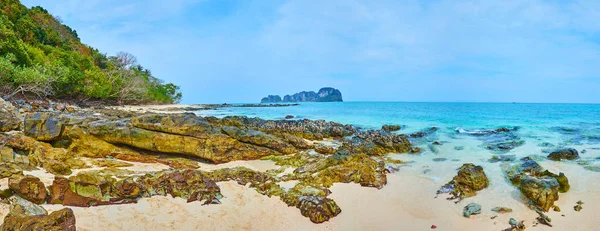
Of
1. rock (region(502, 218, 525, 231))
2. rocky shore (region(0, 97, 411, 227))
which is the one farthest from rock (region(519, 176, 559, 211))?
rocky shore (region(0, 97, 411, 227))

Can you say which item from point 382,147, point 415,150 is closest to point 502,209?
point 382,147

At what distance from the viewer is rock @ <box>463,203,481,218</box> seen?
7379 millimetres

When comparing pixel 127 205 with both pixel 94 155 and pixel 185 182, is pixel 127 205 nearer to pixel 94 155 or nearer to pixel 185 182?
pixel 185 182

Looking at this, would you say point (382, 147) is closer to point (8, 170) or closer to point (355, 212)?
point (355, 212)

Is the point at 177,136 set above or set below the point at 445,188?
above

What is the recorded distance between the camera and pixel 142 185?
777cm

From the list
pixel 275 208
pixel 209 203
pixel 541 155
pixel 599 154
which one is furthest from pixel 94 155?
pixel 599 154

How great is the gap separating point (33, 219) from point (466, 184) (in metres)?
10.1

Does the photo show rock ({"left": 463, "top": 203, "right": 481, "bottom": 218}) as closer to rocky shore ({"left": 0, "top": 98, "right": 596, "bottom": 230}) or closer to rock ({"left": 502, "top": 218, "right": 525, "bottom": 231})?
rocky shore ({"left": 0, "top": 98, "right": 596, "bottom": 230})

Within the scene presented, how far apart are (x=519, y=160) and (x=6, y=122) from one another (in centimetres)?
2139

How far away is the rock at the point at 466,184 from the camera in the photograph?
339 inches

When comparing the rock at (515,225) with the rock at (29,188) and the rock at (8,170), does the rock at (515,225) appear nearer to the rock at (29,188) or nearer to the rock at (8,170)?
the rock at (29,188)

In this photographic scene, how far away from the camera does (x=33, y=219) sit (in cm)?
497

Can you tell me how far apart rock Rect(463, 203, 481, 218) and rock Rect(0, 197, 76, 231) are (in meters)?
8.40
